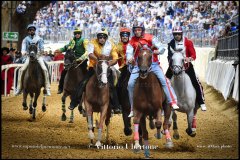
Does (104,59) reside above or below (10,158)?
above

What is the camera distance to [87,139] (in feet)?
43.5

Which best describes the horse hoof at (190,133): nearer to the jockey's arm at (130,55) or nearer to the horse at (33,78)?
the jockey's arm at (130,55)

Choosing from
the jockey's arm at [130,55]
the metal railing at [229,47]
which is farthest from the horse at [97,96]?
the metal railing at [229,47]

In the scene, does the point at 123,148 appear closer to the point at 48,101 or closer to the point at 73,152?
the point at 73,152

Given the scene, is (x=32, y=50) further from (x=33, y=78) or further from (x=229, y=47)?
(x=229, y=47)

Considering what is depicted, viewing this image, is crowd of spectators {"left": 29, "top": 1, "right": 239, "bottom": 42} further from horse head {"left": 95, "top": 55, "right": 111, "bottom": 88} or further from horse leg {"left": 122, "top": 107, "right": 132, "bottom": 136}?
horse head {"left": 95, "top": 55, "right": 111, "bottom": 88}

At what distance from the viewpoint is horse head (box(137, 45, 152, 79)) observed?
34.6ft

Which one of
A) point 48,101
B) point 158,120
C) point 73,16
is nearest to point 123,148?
point 158,120

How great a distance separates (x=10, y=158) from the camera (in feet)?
32.9

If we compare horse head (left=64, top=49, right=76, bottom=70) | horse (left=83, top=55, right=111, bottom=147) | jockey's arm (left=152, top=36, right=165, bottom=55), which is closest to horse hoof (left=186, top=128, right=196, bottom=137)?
horse (left=83, top=55, right=111, bottom=147)

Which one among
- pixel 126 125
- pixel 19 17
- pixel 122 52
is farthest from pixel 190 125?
pixel 19 17

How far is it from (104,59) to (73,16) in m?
29.2

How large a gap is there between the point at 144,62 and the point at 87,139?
10.5ft

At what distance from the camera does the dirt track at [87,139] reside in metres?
10.9
